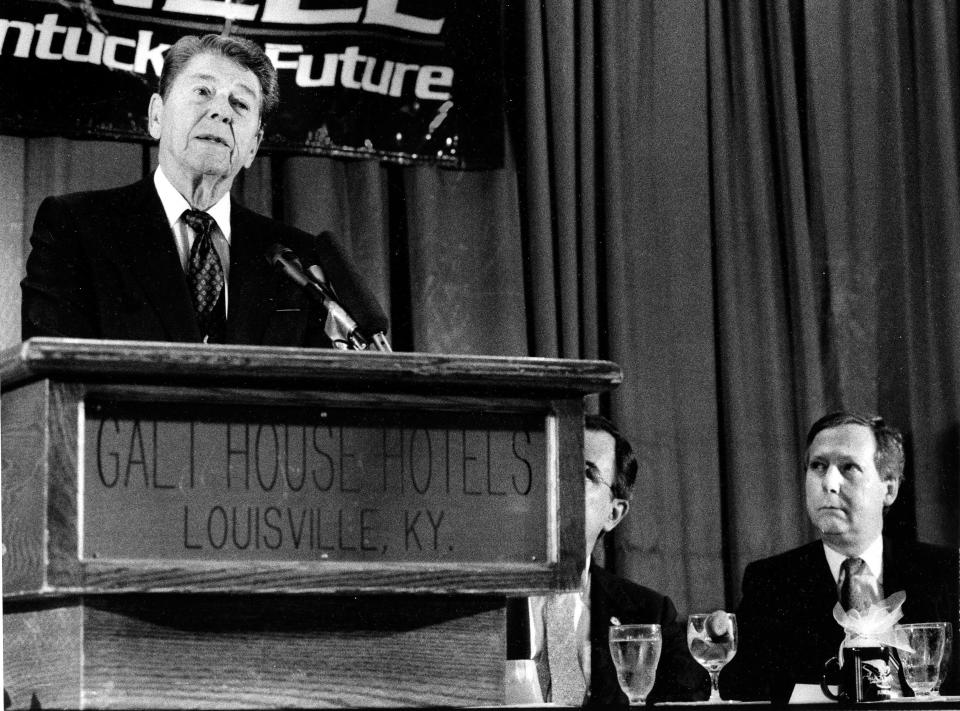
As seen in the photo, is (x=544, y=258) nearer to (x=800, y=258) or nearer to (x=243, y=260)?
(x=800, y=258)

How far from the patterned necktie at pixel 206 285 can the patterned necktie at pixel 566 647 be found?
734 mm

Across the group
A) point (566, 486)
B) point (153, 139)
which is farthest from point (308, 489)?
point (153, 139)

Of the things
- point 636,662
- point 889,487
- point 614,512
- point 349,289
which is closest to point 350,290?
point 349,289

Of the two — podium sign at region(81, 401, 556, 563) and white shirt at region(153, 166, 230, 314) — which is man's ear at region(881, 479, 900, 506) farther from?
podium sign at region(81, 401, 556, 563)

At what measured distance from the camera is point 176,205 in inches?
112

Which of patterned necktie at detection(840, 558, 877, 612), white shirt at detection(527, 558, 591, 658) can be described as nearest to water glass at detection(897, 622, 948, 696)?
white shirt at detection(527, 558, 591, 658)

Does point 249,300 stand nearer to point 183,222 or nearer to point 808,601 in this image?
point 183,222

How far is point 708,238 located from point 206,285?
1.55 meters

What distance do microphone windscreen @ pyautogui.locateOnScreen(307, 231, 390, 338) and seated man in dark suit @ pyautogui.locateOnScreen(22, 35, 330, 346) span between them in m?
0.78

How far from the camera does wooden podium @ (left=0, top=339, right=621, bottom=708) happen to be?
98cm

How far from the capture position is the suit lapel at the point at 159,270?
7.81 feet

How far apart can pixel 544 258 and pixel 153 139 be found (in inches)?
36.1

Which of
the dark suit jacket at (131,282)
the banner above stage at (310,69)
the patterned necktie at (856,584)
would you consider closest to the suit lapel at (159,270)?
the dark suit jacket at (131,282)

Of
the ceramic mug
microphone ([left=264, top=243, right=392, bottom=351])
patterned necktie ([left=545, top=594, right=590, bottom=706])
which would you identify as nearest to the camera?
microphone ([left=264, top=243, right=392, bottom=351])
